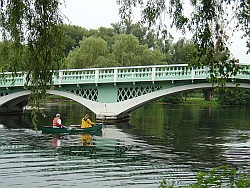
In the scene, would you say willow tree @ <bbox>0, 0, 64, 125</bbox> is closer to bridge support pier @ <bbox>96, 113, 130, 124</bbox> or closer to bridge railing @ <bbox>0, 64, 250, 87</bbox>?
bridge railing @ <bbox>0, 64, 250, 87</bbox>

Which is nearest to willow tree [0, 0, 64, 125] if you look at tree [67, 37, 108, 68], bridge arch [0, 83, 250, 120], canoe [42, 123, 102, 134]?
canoe [42, 123, 102, 134]

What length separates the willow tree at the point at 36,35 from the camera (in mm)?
7926

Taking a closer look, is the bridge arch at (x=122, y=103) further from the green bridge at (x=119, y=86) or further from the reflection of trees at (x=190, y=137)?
the reflection of trees at (x=190, y=137)

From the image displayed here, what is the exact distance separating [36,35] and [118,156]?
8.78 m

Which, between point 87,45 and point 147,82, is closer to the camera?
point 147,82

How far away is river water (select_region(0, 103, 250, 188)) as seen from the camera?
11.9 m

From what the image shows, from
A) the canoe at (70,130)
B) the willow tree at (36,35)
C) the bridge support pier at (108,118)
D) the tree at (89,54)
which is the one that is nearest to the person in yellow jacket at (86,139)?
the canoe at (70,130)

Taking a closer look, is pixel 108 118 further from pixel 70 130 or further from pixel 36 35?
pixel 36 35

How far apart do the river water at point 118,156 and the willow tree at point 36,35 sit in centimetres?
284

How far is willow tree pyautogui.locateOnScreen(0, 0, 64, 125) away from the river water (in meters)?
2.84

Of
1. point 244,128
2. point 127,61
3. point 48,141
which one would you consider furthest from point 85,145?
point 127,61

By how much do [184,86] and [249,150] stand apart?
31.4 ft

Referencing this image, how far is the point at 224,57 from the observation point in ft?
21.5

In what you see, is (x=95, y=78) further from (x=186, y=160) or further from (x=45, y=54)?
(x=45, y=54)
